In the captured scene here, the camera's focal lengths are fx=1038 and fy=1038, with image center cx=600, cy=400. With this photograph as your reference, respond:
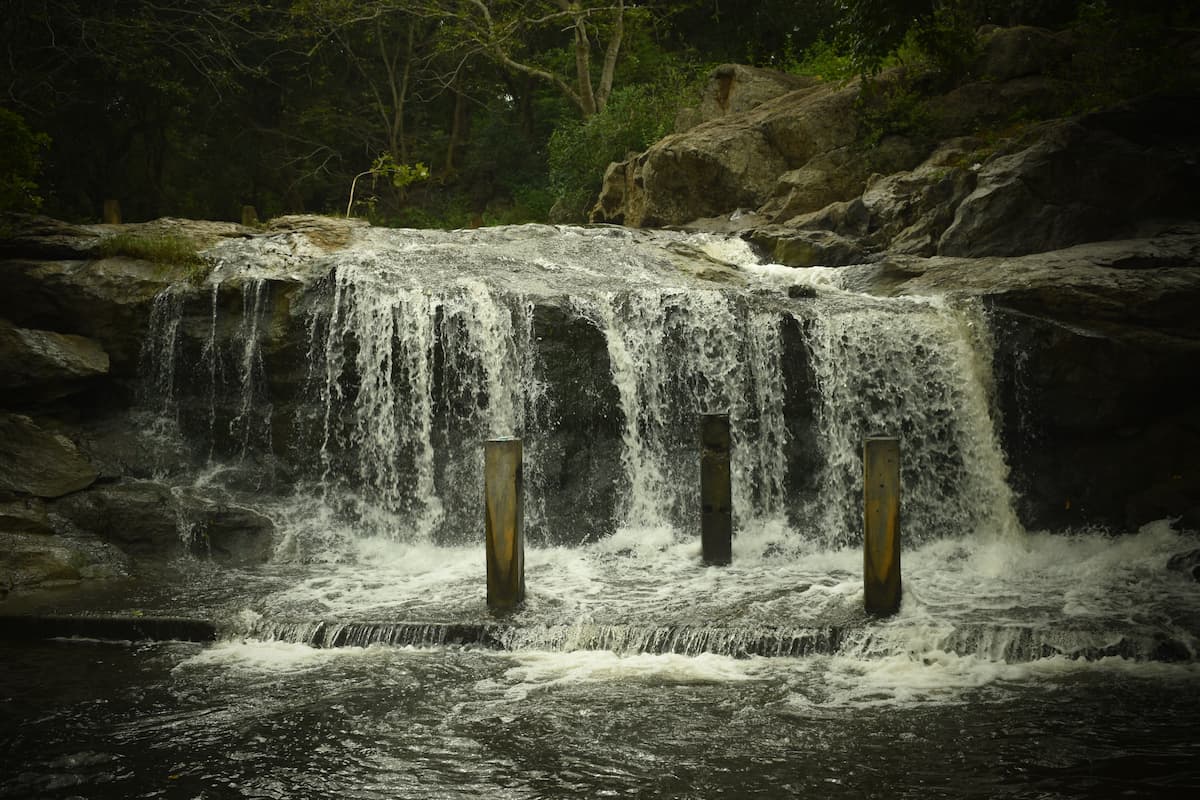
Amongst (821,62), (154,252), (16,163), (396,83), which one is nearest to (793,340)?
(154,252)

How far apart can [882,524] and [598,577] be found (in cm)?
306

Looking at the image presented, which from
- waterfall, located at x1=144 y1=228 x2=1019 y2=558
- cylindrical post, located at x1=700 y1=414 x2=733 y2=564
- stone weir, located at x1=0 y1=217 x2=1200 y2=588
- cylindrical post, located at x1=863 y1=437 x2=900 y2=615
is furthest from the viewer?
waterfall, located at x1=144 y1=228 x2=1019 y2=558

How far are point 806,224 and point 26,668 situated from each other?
1195cm

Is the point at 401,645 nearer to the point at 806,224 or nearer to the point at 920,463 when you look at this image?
the point at 920,463

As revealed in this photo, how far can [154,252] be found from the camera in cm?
1310

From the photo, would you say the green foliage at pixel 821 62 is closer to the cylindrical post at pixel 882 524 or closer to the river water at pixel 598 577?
the river water at pixel 598 577

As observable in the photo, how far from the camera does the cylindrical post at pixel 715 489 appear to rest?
1000cm

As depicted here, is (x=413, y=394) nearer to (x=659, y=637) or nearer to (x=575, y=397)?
(x=575, y=397)

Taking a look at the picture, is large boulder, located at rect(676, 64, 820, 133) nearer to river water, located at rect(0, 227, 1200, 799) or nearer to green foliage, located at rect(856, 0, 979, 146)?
green foliage, located at rect(856, 0, 979, 146)

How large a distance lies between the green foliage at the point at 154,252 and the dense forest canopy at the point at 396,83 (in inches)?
261

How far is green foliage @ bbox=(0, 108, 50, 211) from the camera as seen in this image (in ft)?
43.6

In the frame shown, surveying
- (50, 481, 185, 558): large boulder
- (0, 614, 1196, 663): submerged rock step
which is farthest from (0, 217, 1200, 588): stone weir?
(0, 614, 1196, 663): submerged rock step

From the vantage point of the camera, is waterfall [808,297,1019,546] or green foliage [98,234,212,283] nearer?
waterfall [808,297,1019,546]

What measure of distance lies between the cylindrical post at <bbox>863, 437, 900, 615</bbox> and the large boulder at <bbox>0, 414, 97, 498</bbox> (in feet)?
27.3
